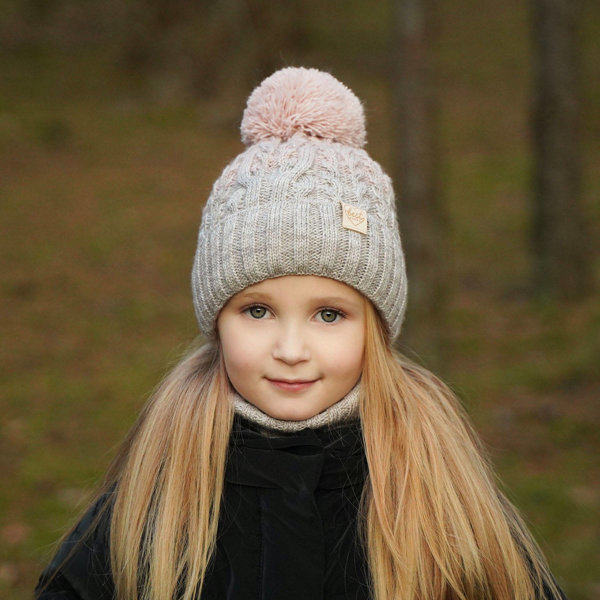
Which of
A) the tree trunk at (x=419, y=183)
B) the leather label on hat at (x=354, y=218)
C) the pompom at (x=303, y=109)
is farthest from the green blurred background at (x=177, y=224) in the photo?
the leather label on hat at (x=354, y=218)

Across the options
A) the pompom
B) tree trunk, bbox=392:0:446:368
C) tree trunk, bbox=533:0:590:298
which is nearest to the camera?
the pompom

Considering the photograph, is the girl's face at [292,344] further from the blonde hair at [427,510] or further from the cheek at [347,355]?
the blonde hair at [427,510]

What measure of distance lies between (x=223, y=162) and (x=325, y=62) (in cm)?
489

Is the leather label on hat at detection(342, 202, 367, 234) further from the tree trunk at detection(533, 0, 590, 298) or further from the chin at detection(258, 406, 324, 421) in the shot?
the tree trunk at detection(533, 0, 590, 298)

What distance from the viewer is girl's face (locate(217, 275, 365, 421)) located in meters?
2.12

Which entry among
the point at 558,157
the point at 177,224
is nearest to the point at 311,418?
the point at 558,157

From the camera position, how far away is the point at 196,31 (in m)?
14.1

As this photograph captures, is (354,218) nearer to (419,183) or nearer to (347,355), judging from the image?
(347,355)

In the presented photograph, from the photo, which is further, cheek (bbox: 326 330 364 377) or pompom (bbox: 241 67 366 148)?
pompom (bbox: 241 67 366 148)

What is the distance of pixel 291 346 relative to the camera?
2.08m

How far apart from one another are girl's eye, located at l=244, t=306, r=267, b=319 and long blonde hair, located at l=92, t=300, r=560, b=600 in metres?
0.23

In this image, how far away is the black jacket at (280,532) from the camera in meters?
2.11

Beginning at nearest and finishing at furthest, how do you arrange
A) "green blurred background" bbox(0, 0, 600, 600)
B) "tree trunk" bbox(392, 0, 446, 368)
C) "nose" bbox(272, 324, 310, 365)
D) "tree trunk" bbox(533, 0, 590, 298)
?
"nose" bbox(272, 324, 310, 365), "green blurred background" bbox(0, 0, 600, 600), "tree trunk" bbox(392, 0, 446, 368), "tree trunk" bbox(533, 0, 590, 298)

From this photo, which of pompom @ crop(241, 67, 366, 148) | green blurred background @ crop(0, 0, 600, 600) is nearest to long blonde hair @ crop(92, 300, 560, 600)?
pompom @ crop(241, 67, 366, 148)
